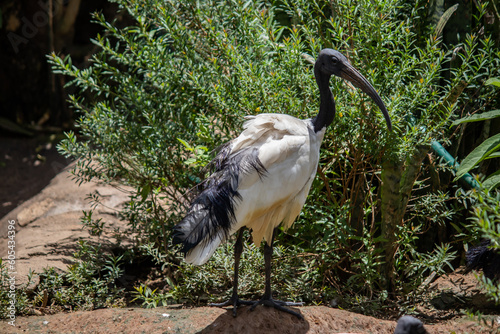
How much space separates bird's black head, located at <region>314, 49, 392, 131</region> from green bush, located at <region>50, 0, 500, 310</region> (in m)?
0.24

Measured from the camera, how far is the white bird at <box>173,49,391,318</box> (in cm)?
378

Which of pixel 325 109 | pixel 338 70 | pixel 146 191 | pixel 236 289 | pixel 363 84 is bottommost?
pixel 236 289

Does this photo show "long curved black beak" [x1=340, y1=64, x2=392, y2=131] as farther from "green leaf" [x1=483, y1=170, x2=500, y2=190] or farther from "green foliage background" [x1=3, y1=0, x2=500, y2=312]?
"green leaf" [x1=483, y1=170, x2=500, y2=190]

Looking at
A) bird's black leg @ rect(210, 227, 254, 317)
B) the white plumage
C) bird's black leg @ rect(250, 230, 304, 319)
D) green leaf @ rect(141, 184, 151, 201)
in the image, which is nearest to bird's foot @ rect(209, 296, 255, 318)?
bird's black leg @ rect(210, 227, 254, 317)

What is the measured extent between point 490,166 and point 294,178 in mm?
2314

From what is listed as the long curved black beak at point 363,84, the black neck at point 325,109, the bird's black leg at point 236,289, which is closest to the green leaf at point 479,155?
the long curved black beak at point 363,84

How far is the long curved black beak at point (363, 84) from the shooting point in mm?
3922

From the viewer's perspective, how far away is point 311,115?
4570 millimetres

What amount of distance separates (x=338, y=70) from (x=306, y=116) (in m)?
Result: 0.64

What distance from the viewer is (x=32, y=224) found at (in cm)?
605

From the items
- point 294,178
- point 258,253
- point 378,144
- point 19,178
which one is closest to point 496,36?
point 378,144

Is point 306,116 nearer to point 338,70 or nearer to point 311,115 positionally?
point 311,115

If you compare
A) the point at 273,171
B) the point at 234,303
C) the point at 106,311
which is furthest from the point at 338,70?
the point at 106,311

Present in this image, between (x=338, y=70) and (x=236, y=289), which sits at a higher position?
(x=338, y=70)
